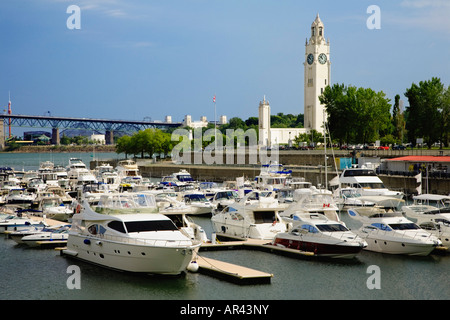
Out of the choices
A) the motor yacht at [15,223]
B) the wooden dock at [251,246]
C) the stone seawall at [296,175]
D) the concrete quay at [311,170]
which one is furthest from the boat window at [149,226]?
the concrete quay at [311,170]

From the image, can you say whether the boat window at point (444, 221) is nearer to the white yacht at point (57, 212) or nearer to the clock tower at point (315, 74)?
the white yacht at point (57, 212)

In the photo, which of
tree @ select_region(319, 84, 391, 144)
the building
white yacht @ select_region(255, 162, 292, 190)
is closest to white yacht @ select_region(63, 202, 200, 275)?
white yacht @ select_region(255, 162, 292, 190)

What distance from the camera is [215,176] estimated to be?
8362cm

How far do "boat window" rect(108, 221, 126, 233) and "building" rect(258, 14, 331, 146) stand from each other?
11143 centimetres

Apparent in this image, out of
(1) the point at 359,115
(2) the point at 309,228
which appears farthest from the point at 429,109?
(2) the point at 309,228

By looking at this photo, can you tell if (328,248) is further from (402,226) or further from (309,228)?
Result: (402,226)

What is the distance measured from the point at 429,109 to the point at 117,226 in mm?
64550

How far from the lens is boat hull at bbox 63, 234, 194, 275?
940 inches

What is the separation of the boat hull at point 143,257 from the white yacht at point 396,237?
9.46m

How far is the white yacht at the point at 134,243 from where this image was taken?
943 inches

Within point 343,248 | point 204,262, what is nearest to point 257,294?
point 204,262

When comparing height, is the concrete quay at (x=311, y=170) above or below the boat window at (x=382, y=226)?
above
